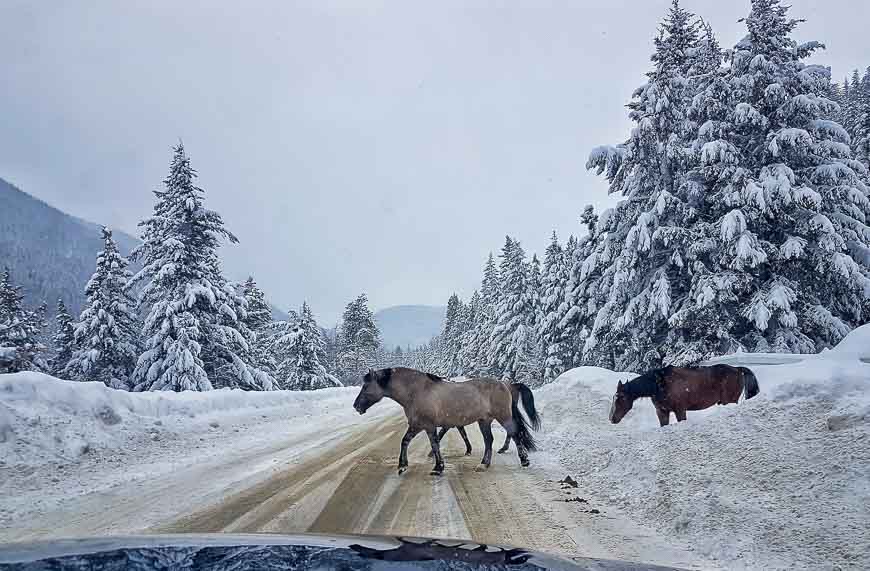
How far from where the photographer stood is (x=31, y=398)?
8555 mm

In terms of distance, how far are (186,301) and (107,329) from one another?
263 inches

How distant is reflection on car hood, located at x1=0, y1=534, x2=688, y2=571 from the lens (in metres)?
2.28

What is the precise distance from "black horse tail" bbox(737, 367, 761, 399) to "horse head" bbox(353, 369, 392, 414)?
6901 mm

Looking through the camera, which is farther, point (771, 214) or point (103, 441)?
point (771, 214)

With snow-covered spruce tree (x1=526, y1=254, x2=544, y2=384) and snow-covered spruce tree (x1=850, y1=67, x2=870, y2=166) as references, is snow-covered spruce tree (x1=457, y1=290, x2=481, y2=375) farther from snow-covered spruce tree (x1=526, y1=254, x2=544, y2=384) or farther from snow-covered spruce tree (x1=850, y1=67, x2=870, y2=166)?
snow-covered spruce tree (x1=850, y1=67, x2=870, y2=166)

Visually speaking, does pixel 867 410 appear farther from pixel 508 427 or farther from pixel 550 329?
pixel 550 329

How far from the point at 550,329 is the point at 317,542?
30234 mm

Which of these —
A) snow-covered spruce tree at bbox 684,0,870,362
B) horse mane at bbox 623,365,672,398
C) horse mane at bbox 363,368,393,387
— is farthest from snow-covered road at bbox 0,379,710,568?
snow-covered spruce tree at bbox 684,0,870,362

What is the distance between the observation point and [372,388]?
9.96m

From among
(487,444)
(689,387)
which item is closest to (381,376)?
(487,444)

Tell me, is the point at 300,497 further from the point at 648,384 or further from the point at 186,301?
the point at 186,301

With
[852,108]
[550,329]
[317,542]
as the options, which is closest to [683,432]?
[317,542]

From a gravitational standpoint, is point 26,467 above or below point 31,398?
below

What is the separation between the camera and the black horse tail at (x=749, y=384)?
9.82 meters
